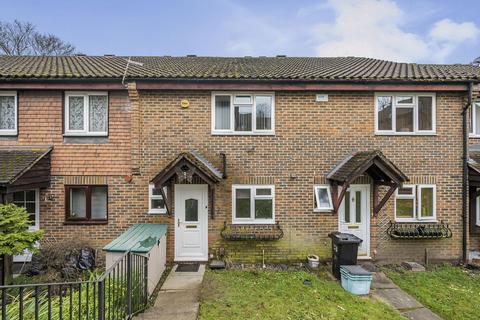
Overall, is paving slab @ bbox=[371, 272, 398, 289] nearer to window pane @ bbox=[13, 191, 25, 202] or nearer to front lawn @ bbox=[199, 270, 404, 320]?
front lawn @ bbox=[199, 270, 404, 320]

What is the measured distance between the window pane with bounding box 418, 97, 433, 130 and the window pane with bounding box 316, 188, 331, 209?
11.4ft

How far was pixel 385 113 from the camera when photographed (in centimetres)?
797

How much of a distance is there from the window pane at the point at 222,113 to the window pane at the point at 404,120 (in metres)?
5.09

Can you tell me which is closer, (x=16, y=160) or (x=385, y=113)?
(x=16, y=160)

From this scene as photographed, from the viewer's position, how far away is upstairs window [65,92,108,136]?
7723 millimetres

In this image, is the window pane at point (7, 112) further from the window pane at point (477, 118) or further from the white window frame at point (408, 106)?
the window pane at point (477, 118)

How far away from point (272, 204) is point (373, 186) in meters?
3.03

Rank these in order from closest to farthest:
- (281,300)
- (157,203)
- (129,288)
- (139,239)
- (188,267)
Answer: (129,288), (281,300), (139,239), (188,267), (157,203)

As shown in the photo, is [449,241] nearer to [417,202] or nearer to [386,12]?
[417,202]

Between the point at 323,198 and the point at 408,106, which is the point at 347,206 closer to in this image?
the point at 323,198

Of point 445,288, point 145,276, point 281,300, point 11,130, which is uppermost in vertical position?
point 11,130

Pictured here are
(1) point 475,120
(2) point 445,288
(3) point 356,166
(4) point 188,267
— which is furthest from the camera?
(1) point 475,120

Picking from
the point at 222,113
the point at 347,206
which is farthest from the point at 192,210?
the point at 347,206

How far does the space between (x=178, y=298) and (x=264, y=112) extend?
5.32 metres
